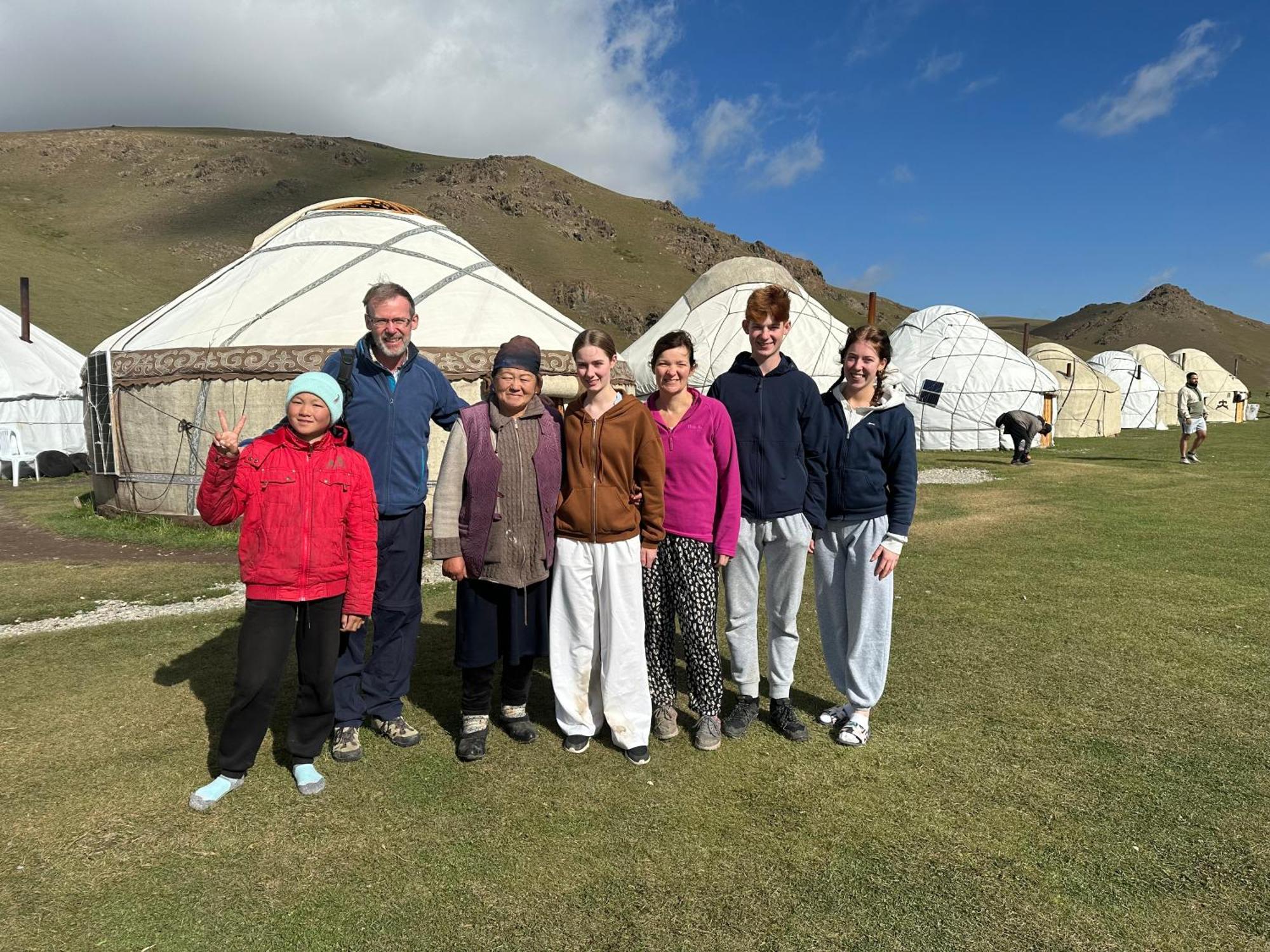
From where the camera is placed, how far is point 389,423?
3084 millimetres

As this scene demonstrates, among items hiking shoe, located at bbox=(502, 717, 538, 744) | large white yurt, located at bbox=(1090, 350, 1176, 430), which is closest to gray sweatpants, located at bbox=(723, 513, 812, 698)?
hiking shoe, located at bbox=(502, 717, 538, 744)

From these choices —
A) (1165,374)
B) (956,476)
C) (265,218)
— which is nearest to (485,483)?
(956,476)

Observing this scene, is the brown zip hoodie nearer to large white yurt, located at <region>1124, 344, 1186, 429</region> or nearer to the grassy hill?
large white yurt, located at <region>1124, 344, 1186, 429</region>

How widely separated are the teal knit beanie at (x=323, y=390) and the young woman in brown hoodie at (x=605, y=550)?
0.86 meters

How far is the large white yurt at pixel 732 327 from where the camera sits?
17844 mm

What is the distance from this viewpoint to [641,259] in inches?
2906

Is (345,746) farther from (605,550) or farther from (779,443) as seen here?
(779,443)

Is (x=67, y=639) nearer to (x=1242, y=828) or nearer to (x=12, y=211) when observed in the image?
(x=1242, y=828)

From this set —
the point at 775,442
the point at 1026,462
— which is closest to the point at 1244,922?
the point at 775,442

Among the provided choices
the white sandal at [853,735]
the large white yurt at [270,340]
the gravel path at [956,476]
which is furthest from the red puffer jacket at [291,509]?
the gravel path at [956,476]

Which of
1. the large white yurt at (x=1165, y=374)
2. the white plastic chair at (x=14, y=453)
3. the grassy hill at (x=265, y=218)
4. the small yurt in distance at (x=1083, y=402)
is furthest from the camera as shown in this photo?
the grassy hill at (x=265, y=218)

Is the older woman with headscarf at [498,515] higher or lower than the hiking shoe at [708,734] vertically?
higher

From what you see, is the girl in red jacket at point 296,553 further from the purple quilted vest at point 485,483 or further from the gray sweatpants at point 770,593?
the gray sweatpants at point 770,593

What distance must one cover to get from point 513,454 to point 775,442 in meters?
1.07
